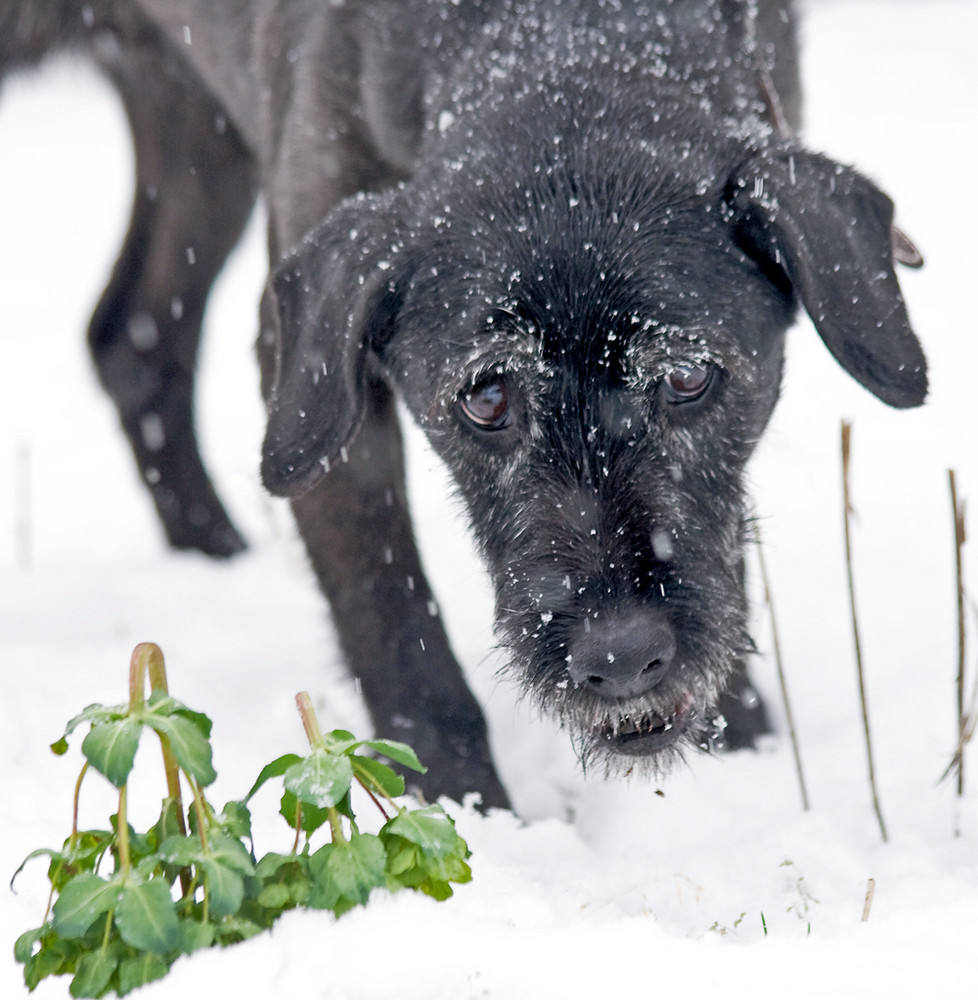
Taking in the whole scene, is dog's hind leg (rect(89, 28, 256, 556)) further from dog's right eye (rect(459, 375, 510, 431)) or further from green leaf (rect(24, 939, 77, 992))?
green leaf (rect(24, 939, 77, 992))

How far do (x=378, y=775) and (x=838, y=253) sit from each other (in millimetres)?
1290

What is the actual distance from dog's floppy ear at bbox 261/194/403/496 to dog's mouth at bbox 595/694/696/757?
771 mm

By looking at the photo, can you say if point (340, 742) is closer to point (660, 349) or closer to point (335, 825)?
point (335, 825)

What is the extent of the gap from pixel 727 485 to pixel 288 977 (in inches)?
49.2

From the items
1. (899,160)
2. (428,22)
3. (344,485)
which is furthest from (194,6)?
(899,160)

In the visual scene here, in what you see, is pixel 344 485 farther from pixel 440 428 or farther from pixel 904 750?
pixel 904 750

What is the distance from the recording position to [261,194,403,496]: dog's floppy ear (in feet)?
8.21

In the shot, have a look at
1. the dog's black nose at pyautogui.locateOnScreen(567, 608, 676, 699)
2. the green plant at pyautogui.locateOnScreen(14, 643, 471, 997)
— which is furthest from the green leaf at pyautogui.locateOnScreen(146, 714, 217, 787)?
the dog's black nose at pyautogui.locateOnScreen(567, 608, 676, 699)

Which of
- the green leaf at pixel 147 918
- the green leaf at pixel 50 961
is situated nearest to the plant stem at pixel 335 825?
the green leaf at pixel 147 918

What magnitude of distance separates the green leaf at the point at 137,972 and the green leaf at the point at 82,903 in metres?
0.07

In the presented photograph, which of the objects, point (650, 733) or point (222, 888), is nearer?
point (222, 888)

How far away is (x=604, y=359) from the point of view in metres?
2.25

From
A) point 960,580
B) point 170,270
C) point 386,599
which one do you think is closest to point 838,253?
point 960,580

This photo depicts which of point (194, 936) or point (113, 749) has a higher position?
point (113, 749)
